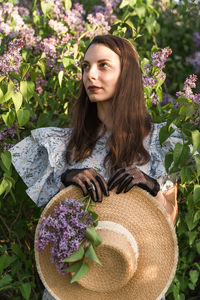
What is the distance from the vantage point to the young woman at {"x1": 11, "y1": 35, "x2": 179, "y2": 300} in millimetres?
1852

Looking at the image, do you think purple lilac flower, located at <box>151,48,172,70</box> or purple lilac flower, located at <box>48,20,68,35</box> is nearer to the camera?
purple lilac flower, located at <box>151,48,172,70</box>

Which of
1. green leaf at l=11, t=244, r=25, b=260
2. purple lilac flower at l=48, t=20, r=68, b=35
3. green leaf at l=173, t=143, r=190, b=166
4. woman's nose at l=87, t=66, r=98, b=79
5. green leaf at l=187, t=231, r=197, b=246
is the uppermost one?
purple lilac flower at l=48, t=20, r=68, b=35

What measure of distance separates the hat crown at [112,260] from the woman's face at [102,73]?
0.52 meters

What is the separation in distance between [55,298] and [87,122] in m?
0.72

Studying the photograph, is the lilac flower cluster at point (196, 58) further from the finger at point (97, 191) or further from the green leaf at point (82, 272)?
the green leaf at point (82, 272)

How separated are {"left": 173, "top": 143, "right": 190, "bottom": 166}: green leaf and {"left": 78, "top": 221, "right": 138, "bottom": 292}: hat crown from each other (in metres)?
0.34

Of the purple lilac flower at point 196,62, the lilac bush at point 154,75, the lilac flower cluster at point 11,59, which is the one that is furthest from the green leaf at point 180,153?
the purple lilac flower at point 196,62

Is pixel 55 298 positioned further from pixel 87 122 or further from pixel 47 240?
pixel 87 122

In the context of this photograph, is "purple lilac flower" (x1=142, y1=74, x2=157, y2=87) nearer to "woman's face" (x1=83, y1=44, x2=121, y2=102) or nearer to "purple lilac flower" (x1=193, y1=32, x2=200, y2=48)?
"woman's face" (x1=83, y1=44, x2=121, y2=102)

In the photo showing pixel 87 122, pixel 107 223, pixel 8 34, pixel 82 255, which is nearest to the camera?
pixel 82 255

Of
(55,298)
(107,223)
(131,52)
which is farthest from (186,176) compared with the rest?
(55,298)

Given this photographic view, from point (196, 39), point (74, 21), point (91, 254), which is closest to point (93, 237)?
point (91, 254)

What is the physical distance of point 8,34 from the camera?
2.43 m

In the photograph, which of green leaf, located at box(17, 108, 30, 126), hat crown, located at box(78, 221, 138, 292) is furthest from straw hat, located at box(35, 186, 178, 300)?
green leaf, located at box(17, 108, 30, 126)
